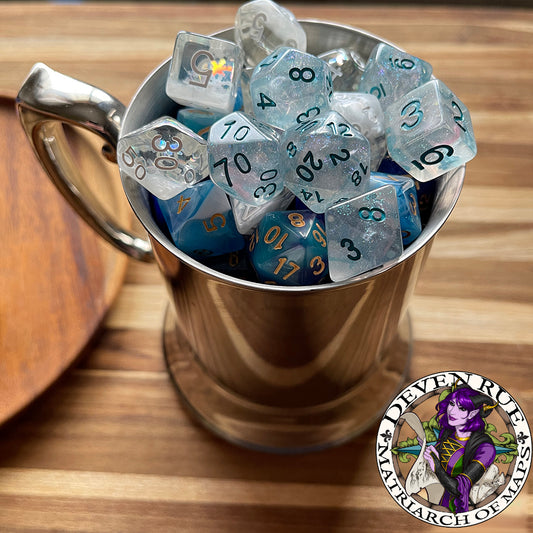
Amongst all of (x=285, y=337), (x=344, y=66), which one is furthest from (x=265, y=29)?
(x=285, y=337)

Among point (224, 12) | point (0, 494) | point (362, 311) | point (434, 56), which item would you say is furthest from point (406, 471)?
point (224, 12)

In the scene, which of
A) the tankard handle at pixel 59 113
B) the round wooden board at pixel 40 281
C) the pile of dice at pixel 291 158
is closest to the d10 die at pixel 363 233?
the pile of dice at pixel 291 158

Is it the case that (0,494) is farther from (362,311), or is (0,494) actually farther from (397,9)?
(397,9)

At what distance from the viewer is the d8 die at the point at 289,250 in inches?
18.7

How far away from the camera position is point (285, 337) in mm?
535

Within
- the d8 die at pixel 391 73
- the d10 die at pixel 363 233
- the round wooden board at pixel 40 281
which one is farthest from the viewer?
the round wooden board at pixel 40 281

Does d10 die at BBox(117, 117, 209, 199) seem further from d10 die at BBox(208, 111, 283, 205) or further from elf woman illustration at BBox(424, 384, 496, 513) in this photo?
elf woman illustration at BBox(424, 384, 496, 513)

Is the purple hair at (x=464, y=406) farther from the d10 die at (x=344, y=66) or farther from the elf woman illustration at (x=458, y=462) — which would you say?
the d10 die at (x=344, y=66)

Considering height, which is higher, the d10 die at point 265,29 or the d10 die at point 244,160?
the d10 die at point 265,29

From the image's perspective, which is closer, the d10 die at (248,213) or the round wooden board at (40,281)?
the d10 die at (248,213)

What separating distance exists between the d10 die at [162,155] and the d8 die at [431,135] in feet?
0.54


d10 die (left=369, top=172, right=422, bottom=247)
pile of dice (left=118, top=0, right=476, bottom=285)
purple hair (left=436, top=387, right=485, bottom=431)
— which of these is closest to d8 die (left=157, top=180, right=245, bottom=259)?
pile of dice (left=118, top=0, right=476, bottom=285)

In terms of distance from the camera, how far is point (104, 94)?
0.54 m

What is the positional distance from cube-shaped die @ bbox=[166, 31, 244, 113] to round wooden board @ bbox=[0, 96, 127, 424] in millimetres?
285
